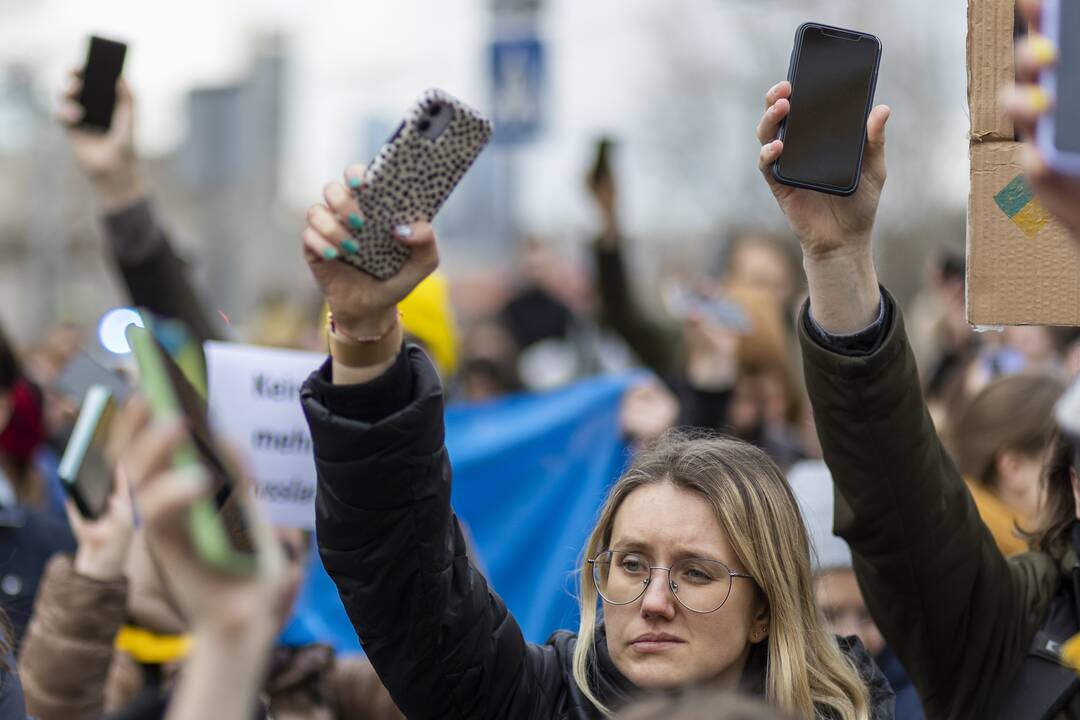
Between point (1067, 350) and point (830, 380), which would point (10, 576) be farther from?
point (1067, 350)

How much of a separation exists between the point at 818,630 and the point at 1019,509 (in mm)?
1538

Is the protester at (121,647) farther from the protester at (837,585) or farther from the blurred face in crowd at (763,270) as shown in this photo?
the blurred face in crowd at (763,270)

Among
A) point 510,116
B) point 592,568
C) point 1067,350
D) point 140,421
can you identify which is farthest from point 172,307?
point 510,116

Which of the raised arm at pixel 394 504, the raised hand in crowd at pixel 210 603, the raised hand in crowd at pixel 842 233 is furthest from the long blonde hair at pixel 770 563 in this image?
the raised hand in crowd at pixel 210 603

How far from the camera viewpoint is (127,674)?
408 cm

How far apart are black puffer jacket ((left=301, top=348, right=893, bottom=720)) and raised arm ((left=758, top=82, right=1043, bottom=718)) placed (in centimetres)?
56

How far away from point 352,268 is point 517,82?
1034cm

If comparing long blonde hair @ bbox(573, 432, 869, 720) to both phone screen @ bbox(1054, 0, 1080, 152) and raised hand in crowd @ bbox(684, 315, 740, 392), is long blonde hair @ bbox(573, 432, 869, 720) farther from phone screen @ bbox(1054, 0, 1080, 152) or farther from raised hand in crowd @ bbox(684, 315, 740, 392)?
raised hand in crowd @ bbox(684, 315, 740, 392)

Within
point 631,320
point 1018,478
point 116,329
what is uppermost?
point 116,329

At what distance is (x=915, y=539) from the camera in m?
2.76

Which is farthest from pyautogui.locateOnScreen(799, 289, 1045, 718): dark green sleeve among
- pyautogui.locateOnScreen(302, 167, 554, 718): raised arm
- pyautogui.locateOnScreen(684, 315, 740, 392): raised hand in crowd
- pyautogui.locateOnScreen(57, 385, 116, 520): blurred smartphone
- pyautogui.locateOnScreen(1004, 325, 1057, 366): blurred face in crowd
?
pyautogui.locateOnScreen(1004, 325, 1057, 366): blurred face in crowd

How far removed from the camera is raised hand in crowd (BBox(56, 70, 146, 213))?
178 inches

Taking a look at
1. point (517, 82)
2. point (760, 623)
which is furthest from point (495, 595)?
point (517, 82)

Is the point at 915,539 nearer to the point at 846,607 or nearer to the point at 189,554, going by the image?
the point at 846,607
